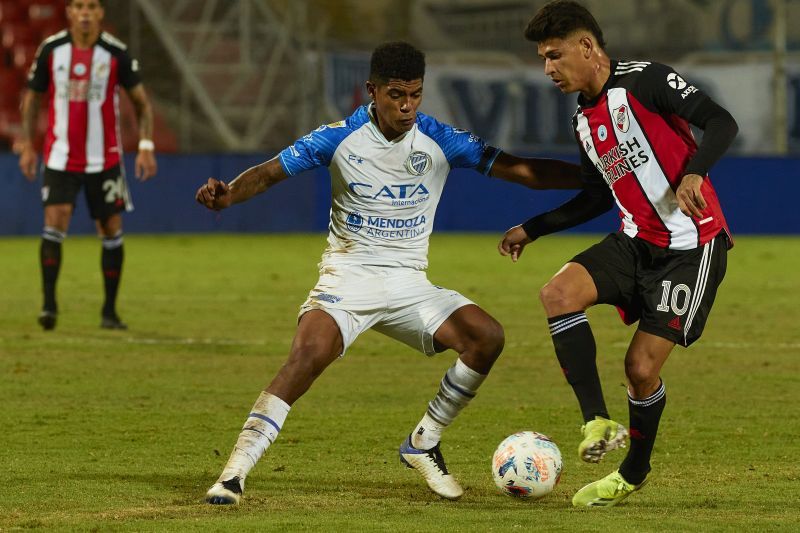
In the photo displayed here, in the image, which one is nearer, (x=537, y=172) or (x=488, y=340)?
(x=488, y=340)

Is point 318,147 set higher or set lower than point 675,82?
lower

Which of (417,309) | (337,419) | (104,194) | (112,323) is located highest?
(417,309)

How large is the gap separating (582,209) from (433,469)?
4.07 ft

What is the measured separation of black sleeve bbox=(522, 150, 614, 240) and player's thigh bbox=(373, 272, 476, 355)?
446 millimetres

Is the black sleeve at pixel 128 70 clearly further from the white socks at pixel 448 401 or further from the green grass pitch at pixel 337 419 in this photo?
the white socks at pixel 448 401

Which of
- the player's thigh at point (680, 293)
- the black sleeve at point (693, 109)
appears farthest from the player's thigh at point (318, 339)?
the black sleeve at point (693, 109)

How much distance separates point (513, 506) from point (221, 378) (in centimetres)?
376

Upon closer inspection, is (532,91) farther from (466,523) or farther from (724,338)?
(466,523)

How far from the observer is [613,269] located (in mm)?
5555

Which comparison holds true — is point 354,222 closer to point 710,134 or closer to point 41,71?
point 710,134

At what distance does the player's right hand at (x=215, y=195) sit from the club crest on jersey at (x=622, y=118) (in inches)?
59.9

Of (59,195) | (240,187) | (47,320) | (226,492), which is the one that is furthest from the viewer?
(59,195)

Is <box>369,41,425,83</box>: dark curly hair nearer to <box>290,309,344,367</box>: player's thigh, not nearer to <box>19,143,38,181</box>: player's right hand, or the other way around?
<box>290,309,344,367</box>: player's thigh

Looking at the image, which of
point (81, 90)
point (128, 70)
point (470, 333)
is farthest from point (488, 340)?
point (81, 90)
